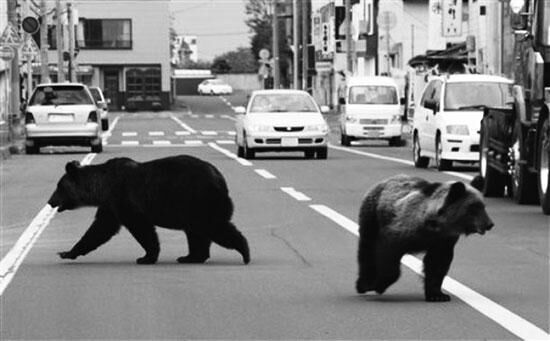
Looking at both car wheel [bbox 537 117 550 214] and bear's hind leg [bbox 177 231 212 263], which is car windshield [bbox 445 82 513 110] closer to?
car wheel [bbox 537 117 550 214]

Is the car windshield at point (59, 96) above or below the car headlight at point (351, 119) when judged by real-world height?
above

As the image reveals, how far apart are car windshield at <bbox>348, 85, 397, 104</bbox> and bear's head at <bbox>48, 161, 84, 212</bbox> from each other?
3055cm

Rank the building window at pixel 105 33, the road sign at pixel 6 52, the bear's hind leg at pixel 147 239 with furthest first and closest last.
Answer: the building window at pixel 105 33, the road sign at pixel 6 52, the bear's hind leg at pixel 147 239

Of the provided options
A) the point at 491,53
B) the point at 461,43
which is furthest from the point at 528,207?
the point at 461,43

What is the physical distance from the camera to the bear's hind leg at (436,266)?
10.2 meters

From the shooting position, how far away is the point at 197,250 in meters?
13.4

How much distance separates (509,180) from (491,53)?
28620mm

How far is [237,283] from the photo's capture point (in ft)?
39.8

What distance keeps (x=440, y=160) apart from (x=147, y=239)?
606 inches

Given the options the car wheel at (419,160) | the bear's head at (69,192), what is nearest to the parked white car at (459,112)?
the car wheel at (419,160)

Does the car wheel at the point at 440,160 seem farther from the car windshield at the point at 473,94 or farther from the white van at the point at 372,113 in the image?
the white van at the point at 372,113

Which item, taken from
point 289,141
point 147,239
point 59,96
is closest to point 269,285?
point 147,239

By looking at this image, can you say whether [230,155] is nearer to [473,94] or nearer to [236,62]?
[473,94]

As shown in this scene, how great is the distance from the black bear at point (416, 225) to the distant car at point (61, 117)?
26157 millimetres
